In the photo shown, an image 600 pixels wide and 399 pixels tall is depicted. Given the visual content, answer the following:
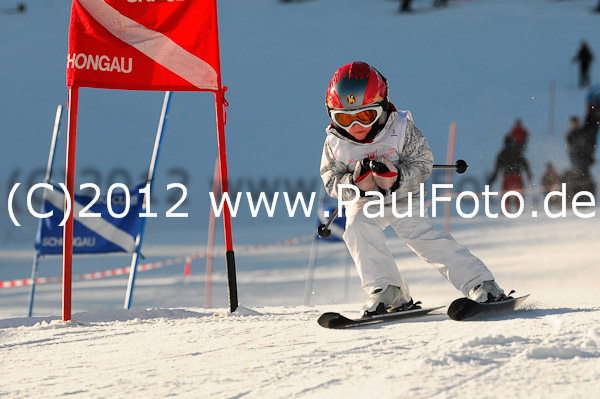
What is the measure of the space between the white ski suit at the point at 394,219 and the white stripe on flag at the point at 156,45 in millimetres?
1137

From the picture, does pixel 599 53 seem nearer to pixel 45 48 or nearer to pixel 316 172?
pixel 316 172

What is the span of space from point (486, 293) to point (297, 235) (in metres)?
10.9

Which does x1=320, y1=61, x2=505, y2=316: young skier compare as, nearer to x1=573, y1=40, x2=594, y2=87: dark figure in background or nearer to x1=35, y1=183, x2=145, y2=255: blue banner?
x1=35, y1=183, x2=145, y2=255: blue banner

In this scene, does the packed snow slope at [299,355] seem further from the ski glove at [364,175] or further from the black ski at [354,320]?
the ski glove at [364,175]

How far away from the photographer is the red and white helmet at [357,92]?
414 centimetres

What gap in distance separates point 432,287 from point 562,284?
1.37 metres

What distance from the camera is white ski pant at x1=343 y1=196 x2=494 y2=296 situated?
428cm

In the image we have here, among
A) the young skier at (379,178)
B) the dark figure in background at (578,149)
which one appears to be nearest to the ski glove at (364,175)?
the young skier at (379,178)

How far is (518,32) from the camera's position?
28.5 meters

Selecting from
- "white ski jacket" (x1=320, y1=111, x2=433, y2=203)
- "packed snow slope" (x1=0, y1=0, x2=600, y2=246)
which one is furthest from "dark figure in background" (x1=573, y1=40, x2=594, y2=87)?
"white ski jacket" (x1=320, y1=111, x2=433, y2=203)

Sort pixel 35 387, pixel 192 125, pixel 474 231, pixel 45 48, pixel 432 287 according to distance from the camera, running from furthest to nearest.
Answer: pixel 45 48
pixel 192 125
pixel 474 231
pixel 432 287
pixel 35 387

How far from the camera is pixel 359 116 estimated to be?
4.18 metres

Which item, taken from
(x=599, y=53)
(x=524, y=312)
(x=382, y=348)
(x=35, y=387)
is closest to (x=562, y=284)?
(x=524, y=312)

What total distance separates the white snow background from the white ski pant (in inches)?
11.8
